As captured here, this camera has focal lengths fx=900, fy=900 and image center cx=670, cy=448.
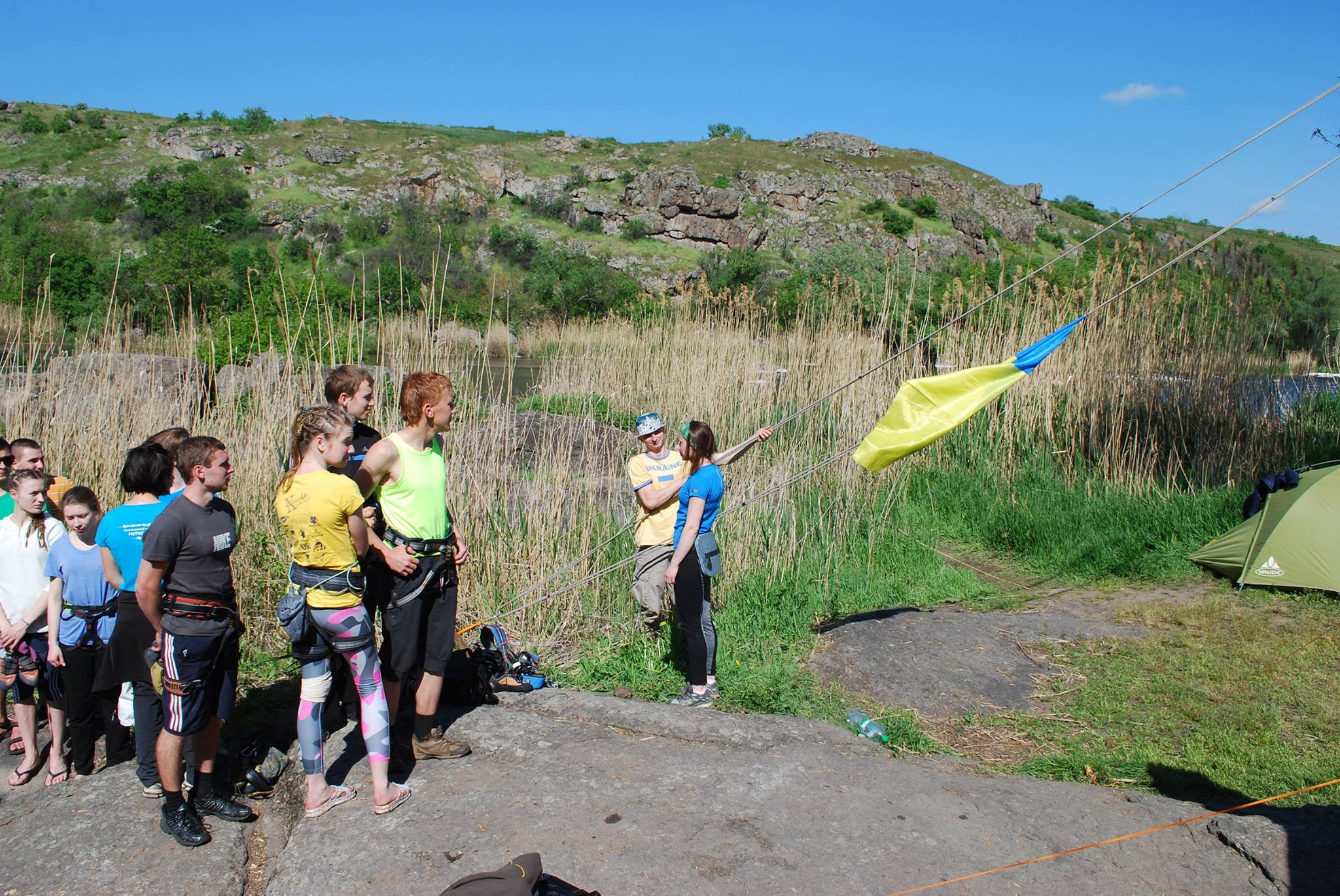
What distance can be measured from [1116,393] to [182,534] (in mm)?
8308

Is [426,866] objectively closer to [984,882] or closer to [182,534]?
[182,534]

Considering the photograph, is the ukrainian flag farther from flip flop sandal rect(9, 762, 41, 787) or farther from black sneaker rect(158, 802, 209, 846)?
flip flop sandal rect(9, 762, 41, 787)

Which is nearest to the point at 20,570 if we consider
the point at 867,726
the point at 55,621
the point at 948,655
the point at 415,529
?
the point at 55,621

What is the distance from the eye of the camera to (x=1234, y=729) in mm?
4492

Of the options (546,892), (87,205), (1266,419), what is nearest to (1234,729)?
(546,892)

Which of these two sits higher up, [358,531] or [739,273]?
[739,273]

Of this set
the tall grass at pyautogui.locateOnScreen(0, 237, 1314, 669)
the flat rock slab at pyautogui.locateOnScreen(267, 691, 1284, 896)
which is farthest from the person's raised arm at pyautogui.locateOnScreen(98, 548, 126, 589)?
the tall grass at pyautogui.locateOnScreen(0, 237, 1314, 669)

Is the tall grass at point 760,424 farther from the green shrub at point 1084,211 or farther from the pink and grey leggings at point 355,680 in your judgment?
the green shrub at point 1084,211

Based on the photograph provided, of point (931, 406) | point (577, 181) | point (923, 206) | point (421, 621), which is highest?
point (577, 181)

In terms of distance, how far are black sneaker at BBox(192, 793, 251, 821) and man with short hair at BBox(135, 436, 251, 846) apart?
104 mm

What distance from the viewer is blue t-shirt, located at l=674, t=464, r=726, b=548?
15.0ft

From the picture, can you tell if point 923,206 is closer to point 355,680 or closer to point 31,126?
point 355,680

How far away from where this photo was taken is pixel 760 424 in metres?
8.84

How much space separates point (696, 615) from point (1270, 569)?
4.56 m
